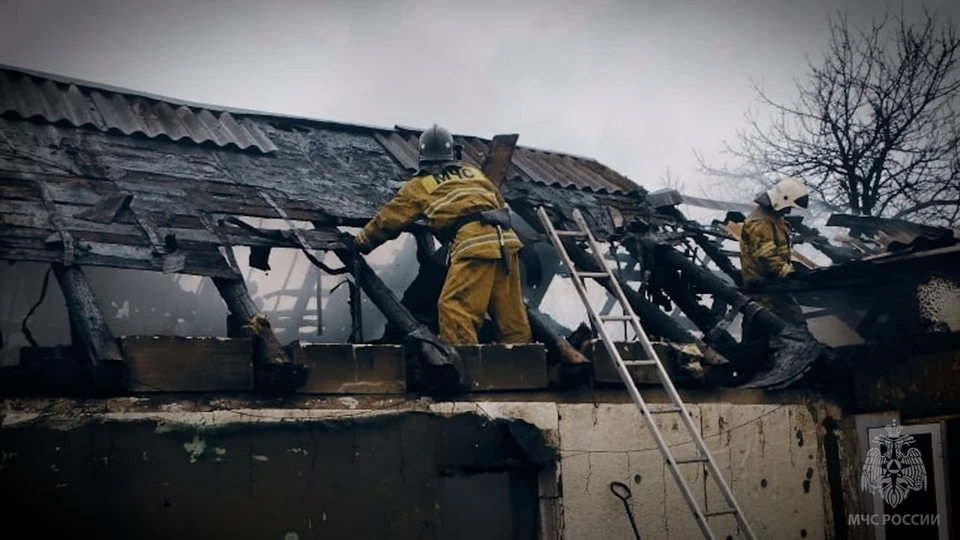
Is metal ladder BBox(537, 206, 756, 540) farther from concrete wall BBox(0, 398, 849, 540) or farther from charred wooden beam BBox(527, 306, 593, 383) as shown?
concrete wall BBox(0, 398, 849, 540)

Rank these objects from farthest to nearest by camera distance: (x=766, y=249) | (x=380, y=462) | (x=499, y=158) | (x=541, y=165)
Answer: (x=541, y=165)
(x=766, y=249)
(x=499, y=158)
(x=380, y=462)

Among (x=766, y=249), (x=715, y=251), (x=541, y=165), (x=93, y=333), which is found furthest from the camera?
(x=541, y=165)

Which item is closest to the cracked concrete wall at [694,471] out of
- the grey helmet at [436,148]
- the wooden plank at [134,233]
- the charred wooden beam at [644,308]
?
the charred wooden beam at [644,308]

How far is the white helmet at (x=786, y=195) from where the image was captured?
9.32m

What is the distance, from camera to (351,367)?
650 centimetres

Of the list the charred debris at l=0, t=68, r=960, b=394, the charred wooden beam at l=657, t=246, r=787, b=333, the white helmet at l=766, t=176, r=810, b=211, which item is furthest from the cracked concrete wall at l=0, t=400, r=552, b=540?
the white helmet at l=766, t=176, r=810, b=211

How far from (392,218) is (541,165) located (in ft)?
11.7

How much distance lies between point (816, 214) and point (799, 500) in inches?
343

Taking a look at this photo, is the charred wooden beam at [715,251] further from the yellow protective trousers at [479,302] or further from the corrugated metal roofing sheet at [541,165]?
the yellow protective trousers at [479,302]

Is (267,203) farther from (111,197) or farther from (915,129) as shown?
(915,129)

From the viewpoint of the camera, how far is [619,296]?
7.59 m

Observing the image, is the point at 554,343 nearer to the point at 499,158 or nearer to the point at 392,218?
the point at 392,218

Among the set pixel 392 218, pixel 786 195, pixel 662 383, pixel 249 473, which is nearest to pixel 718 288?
pixel 786 195

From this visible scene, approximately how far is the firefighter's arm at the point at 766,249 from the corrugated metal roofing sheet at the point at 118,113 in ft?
14.6
